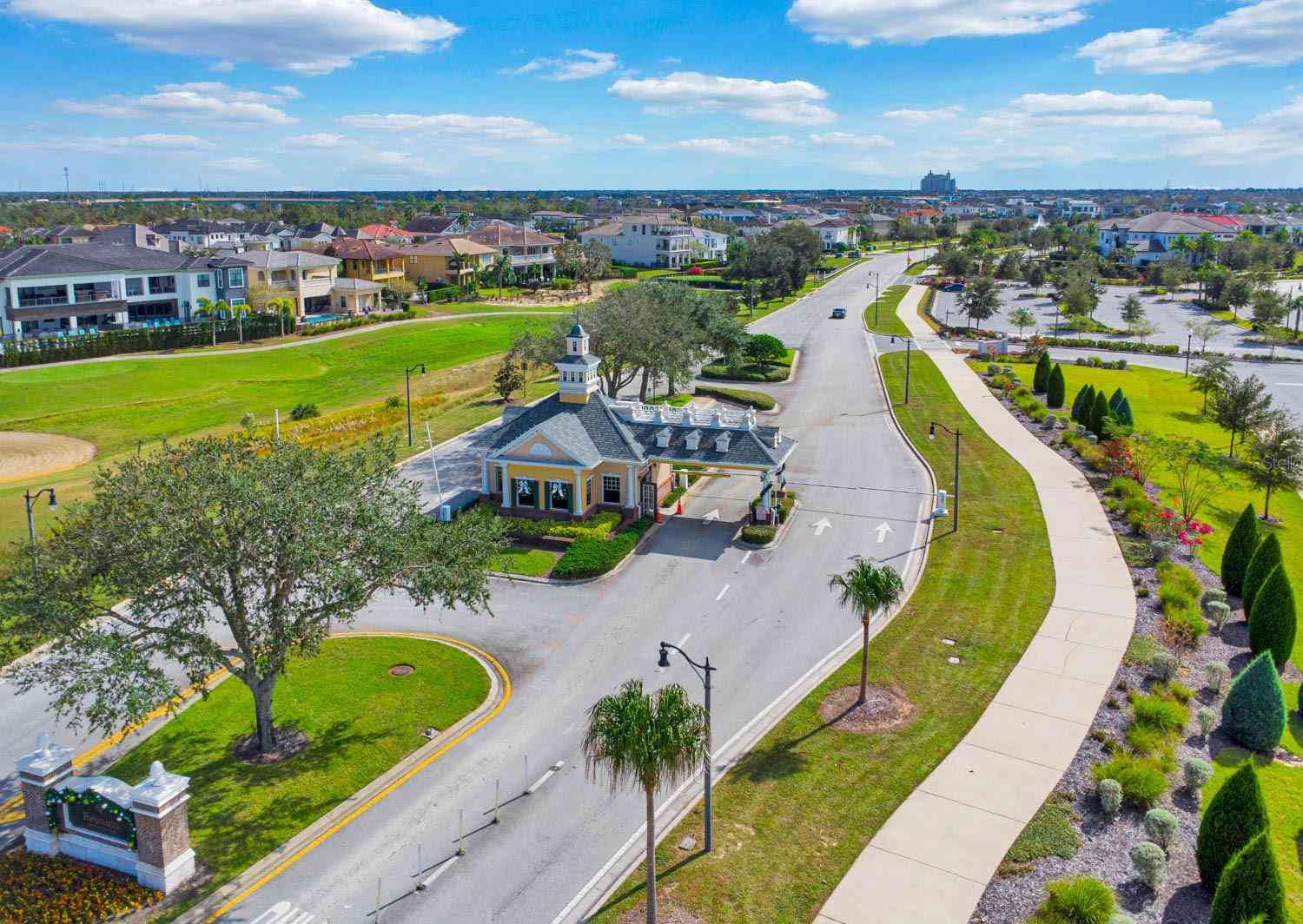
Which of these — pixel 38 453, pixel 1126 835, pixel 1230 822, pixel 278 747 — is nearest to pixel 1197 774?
pixel 1126 835

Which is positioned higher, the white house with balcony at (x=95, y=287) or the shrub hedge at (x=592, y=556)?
the white house with balcony at (x=95, y=287)

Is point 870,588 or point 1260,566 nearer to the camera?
point 870,588

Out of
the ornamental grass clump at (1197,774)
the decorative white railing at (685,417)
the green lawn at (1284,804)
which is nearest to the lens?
the green lawn at (1284,804)

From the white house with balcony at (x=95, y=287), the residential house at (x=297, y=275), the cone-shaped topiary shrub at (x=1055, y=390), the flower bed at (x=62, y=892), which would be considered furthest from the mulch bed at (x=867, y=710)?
the residential house at (x=297, y=275)

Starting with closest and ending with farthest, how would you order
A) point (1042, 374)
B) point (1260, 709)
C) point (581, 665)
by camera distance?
1. point (1260, 709)
2. point (581, 665)
3. point (1042, 374)

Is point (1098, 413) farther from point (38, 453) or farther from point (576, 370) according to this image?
point (38, 453)

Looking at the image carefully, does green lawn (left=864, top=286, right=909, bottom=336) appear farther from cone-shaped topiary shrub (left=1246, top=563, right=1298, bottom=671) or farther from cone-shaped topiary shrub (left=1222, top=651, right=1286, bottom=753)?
cone-shaped topiary shrub (left=1222, top=651, right=1286, bottom=753)

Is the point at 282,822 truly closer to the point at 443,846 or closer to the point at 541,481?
the point at 443,846

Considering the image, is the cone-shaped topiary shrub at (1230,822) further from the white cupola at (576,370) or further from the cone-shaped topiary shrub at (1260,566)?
the white cupola at (576,370)
